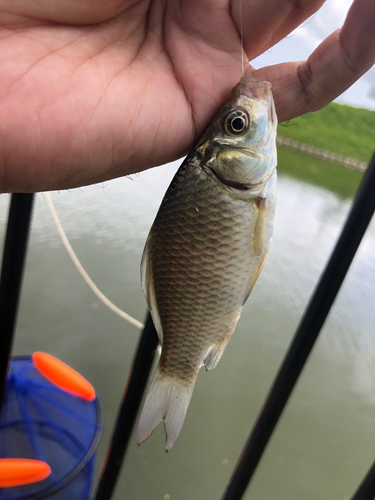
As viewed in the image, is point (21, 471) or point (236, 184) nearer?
point (236, 184)

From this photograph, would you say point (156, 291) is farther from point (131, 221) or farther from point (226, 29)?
point (131, 221)

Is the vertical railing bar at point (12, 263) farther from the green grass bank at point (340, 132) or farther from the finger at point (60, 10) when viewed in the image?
the green grass bank at point (340, 132)

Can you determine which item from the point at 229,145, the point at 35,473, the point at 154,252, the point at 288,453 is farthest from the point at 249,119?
the point at 288,453

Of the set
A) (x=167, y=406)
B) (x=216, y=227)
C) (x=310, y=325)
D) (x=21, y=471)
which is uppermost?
(x=216, y=227)

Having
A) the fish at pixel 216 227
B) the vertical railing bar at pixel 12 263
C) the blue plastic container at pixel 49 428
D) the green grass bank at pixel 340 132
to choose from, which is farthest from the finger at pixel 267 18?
the green grass bank at pixel 340 132

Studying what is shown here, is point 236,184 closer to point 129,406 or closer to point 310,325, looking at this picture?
point 310,325

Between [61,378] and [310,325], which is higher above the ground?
[310,325]

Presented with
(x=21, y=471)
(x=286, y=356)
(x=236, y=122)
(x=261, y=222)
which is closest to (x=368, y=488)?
(x=286, y=356)

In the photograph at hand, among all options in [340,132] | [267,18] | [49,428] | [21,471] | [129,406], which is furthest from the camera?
[340,132]
